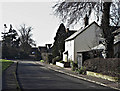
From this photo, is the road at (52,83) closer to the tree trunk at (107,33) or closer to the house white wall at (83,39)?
the tree trunk at (107,33)

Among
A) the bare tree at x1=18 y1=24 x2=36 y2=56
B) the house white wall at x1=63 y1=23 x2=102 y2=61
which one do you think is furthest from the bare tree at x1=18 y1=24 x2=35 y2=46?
the house white wall at x1=63 y1=23 x2=102 y2=61

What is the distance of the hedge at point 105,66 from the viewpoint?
18062mm

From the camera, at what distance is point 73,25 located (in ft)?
72.8

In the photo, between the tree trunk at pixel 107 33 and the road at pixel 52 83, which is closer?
the road at pixel 52 83

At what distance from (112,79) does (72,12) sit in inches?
312

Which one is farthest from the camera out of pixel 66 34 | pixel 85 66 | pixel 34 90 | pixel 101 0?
pixel 66 34

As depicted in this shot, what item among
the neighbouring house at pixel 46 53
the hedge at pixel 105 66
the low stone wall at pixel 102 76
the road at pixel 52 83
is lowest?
the road at pixel 52 83

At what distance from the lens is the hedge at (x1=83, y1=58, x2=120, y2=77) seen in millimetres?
18062

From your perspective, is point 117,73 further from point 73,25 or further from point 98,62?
point 73,25

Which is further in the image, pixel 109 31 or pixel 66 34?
pixel 66 34

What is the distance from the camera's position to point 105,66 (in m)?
20.3

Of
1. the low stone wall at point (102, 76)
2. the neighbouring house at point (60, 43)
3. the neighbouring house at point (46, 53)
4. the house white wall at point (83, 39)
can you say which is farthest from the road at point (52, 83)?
the neighbouring house at point (46, 53)

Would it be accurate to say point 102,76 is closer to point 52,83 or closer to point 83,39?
point 52,83

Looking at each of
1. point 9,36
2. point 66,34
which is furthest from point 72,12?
point 9,36
